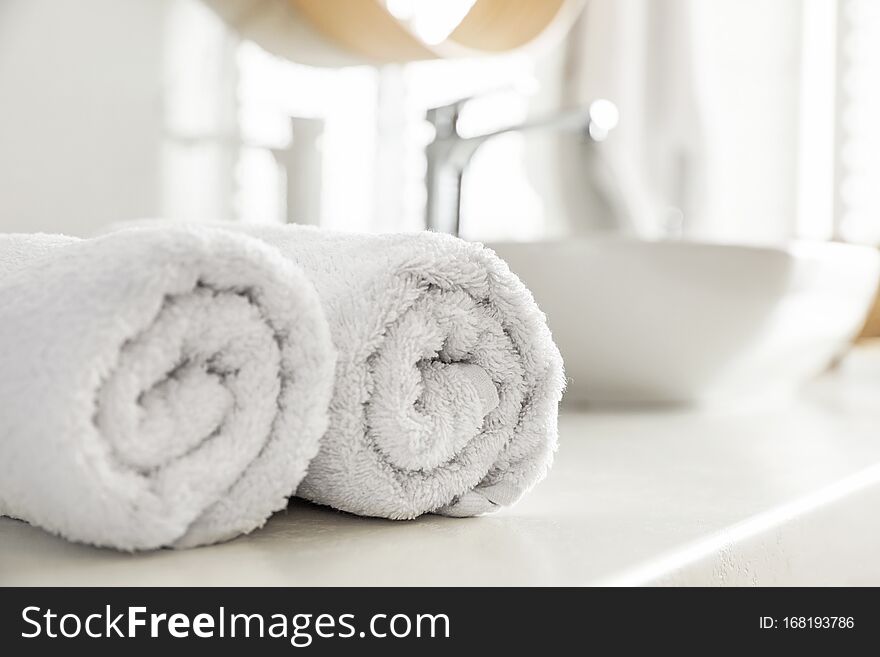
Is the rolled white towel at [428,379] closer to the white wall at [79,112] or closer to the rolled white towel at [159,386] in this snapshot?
the rolled white towel at [159,386]

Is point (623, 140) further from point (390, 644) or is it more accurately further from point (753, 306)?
point (390, 644)

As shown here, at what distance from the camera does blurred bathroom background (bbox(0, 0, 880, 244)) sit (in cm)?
82

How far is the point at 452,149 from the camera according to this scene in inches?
43.4

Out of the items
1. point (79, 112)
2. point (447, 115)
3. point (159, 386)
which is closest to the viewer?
point (159, 386)

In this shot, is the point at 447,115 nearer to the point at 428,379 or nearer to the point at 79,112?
the point at 79,112

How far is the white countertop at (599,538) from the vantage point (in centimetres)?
35

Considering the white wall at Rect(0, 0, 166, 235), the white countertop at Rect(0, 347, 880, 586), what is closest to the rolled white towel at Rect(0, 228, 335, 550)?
the white countertop at Rect(0, 347, 880, 586)

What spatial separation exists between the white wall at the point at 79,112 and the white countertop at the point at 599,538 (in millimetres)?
449

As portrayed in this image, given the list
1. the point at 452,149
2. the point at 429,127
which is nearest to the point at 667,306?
the point at 452,149

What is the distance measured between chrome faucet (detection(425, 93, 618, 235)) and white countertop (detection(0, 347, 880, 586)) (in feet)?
1.67

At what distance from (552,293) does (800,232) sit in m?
1.38

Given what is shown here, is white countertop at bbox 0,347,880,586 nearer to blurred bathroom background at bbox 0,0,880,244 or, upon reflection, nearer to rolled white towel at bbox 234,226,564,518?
rolled white towel at bbox 234,226,564,518

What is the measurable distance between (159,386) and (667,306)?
571 millimetres

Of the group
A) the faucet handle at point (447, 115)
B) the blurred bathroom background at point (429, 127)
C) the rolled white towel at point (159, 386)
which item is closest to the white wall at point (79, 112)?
the blurred bathroom background at point (429, 127)
